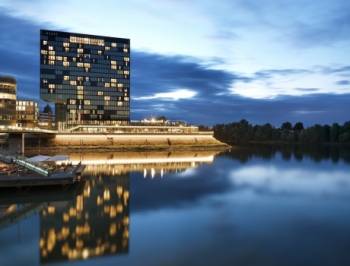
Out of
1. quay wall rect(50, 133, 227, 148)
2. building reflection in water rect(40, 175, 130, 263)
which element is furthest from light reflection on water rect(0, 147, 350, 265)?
quay wall rect(50, 133, 227, 148)

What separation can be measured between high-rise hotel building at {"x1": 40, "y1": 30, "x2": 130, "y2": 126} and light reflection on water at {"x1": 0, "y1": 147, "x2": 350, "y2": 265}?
10376 cm

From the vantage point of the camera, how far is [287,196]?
122ft

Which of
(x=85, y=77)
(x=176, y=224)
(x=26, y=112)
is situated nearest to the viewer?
(x=176, y=224)

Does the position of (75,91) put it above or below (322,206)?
above

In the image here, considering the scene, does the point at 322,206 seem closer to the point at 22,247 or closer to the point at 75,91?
the point at 22,247

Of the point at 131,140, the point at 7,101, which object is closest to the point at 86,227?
the point at 131,140

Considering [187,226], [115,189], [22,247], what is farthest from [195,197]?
[22,247]

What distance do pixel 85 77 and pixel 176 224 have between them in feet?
414

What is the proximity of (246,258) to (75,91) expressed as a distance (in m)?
132

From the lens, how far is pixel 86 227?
23.8 meters

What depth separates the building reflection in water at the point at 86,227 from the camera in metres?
19.7

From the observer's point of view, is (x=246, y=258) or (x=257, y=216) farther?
(x=257, y=216)

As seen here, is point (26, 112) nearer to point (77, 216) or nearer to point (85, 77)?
point (85, 77)

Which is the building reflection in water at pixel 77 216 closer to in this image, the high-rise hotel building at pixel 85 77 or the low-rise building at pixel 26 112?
the low-rise building at pixel 26 112
